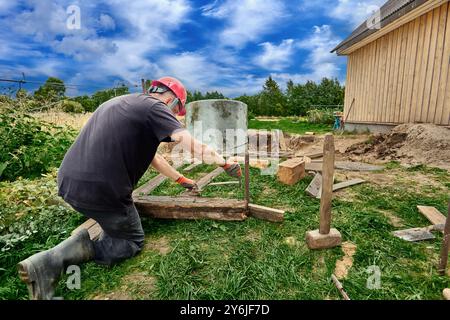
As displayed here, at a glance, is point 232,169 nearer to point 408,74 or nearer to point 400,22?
point 408,74

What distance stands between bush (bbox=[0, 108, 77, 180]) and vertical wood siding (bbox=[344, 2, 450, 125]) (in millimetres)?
9199

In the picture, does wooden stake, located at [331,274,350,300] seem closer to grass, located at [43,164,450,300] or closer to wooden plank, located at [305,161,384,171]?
grass, located at [43,164,450,300]

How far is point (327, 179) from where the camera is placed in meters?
2.35

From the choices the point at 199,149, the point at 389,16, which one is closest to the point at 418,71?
the point at 389,16

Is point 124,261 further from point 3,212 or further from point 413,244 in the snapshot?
point 413,244

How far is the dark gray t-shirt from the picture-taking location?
2207mm

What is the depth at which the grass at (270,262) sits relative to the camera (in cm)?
192

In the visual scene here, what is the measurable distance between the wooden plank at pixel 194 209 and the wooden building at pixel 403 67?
23.3ft

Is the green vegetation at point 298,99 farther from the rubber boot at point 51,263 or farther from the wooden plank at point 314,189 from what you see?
the rubber boot at point 51,263

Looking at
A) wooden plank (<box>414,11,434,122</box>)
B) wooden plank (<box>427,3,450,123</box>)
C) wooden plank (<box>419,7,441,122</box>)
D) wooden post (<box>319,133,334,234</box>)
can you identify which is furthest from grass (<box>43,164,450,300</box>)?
wooden plank (<box>414,11,434,122</box>)

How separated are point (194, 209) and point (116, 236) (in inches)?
34.2

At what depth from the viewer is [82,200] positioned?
227cm

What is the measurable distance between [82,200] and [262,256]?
5.24 feet
